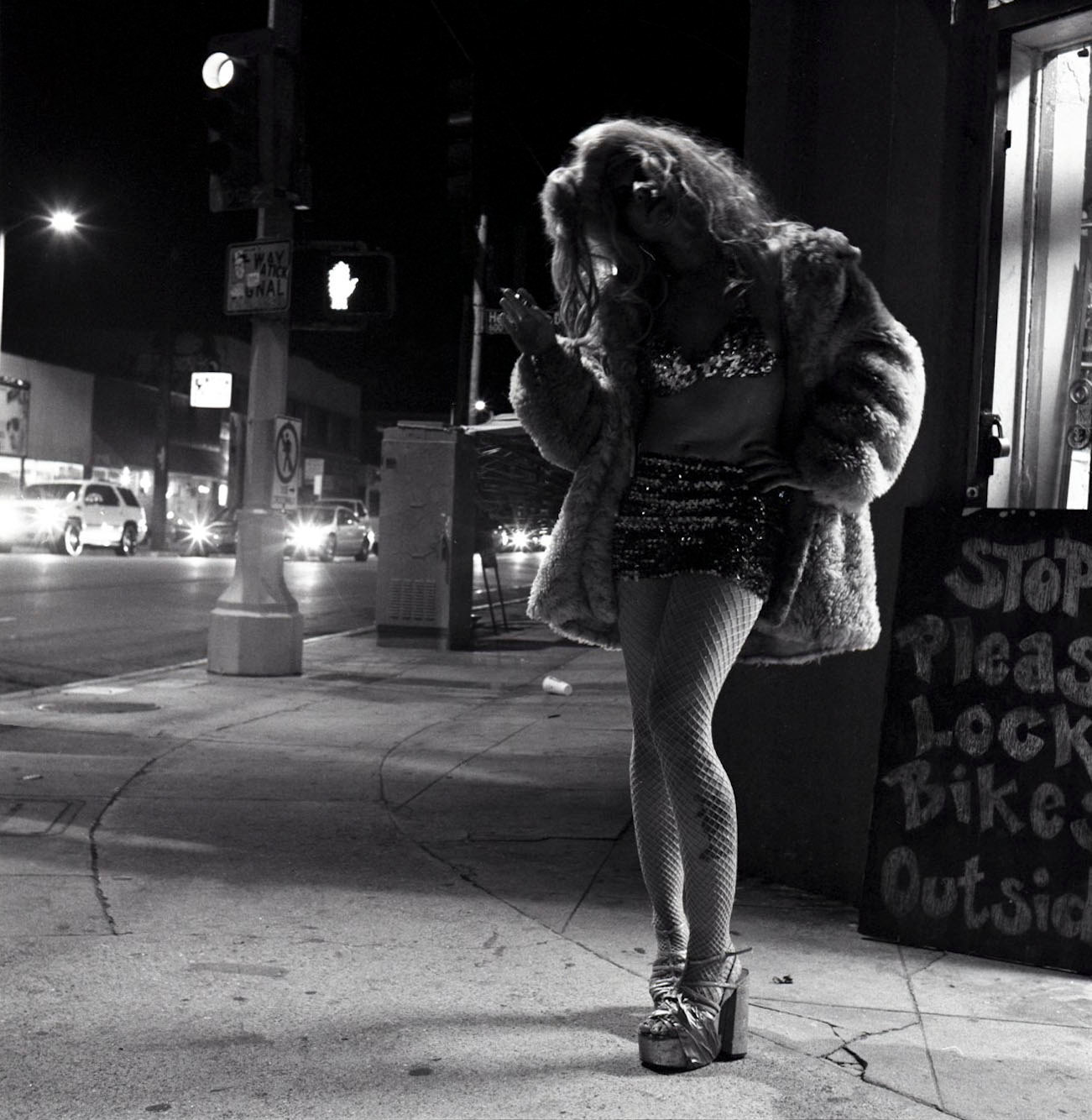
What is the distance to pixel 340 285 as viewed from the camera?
407 inches

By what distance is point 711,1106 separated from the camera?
269 centimetres

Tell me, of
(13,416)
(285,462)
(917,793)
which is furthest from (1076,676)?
(13,416)

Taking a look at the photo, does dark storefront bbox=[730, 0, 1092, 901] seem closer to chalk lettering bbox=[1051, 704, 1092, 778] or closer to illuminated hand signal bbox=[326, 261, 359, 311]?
chalk lettering bbox=[1051, 704, 1092, 778]

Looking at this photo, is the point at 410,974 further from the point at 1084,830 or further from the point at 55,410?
the point at 55,410

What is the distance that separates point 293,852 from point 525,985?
163 cm

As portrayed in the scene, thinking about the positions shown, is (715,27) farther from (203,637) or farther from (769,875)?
(769,875)

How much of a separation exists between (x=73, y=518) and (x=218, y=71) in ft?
77.7

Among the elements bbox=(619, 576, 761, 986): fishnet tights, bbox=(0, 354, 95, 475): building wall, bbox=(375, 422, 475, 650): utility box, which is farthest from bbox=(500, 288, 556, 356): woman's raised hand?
bbox=(0, 354, 95, 475): building wall

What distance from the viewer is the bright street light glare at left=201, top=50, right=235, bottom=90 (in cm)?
1023

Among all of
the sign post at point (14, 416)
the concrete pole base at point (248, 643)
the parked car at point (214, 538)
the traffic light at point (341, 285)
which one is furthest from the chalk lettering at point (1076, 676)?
the sign post at point (14, 416)

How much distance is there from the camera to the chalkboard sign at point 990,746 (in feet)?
11.5

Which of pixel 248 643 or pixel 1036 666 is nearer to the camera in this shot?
pixel 1036 666

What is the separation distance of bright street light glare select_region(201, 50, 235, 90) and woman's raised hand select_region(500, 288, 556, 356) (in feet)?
26.5

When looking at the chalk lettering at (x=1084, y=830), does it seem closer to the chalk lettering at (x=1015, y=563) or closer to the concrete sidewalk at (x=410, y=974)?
the concrete sidewalk at (x=410, y=974)
